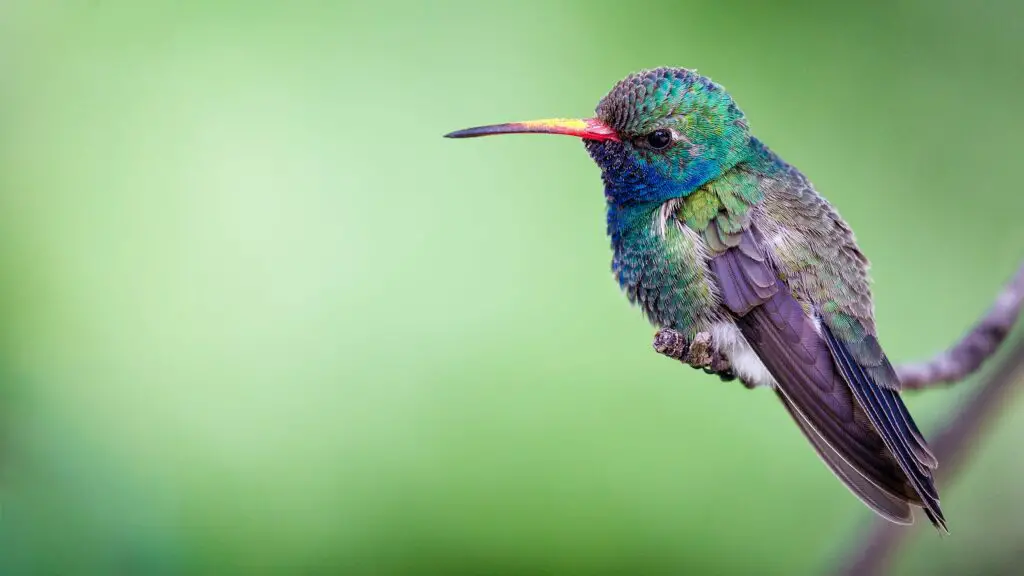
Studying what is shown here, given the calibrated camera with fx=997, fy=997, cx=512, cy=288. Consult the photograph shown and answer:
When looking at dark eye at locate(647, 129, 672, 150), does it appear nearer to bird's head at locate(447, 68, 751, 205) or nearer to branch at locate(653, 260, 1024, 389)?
bird's head at locate(447, 68, 751, 205)

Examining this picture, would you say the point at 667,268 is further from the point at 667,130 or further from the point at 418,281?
the point at 418,281

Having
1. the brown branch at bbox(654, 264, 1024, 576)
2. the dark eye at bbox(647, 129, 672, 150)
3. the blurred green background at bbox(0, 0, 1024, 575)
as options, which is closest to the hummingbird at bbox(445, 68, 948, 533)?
the dark eye at bbox(647, 129, 672, 150)

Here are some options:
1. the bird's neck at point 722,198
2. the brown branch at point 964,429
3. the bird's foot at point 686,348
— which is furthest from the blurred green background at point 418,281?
the bird's foot at point 686,348

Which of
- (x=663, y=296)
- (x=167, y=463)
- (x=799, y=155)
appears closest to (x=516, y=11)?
(x=799, y=155)

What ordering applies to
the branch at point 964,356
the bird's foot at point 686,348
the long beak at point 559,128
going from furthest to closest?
the branch at point 964,356
the long beak at point 559,128
the bird's foot at point 686,348

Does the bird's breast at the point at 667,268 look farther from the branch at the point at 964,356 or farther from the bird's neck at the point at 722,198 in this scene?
the branch at the point at 964,356

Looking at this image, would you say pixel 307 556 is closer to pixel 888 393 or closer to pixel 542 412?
pixel 542 412
